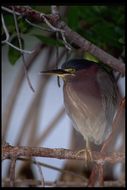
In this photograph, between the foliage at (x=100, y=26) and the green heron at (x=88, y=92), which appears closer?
the green heron at (x=88, y=92)

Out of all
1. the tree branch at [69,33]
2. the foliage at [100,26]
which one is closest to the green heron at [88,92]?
the tree branch at [69,33]

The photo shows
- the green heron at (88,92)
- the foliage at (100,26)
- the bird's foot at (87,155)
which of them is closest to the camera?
the bird's foot at (87,155)

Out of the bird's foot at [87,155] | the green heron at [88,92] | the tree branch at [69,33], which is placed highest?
the tree branch at [69,33]

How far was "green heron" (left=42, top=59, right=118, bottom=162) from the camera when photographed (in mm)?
1197

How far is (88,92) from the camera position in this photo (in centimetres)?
117

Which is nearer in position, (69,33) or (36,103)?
(69,33)

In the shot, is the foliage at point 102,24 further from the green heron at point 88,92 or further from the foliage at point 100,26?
the green heron at point 88,92

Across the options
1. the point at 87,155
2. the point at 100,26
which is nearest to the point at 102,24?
the point at 100,26

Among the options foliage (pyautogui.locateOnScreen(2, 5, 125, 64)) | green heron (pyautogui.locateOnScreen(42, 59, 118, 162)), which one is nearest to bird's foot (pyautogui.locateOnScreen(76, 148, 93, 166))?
green heron (pyautogui.locateOnScreen(42, 59, 118, 162))

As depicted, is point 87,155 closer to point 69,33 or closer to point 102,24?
point 69,33

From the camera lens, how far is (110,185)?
1623 millimetres

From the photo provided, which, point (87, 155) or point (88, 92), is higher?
point (88, 92)

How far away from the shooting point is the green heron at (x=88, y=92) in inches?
47.1

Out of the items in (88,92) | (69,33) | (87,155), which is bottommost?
(87,155)
